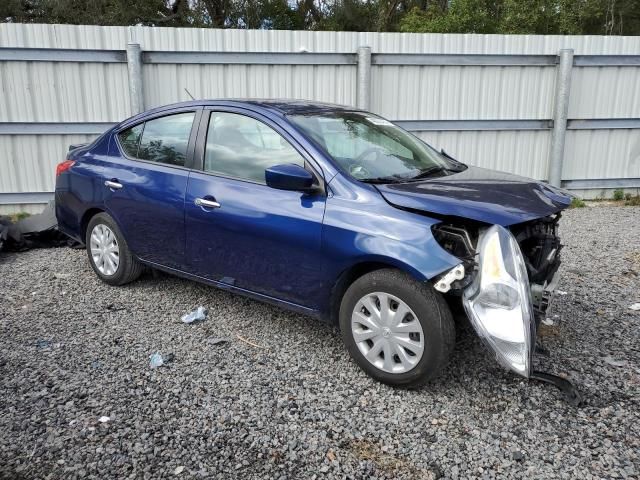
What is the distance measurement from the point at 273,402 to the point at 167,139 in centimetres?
236

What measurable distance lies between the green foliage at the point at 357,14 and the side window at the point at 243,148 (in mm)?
15497

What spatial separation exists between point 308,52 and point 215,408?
6.18 metres

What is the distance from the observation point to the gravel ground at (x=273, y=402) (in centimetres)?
265

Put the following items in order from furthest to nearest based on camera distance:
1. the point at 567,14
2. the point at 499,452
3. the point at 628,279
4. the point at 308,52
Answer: the point at 567,14, the point at 308,52, the point at 628,279, the point at 499,452

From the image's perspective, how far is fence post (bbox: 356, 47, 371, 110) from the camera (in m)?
8.02

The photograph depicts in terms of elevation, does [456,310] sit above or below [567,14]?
below

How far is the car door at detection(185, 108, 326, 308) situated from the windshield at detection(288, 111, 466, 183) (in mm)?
245

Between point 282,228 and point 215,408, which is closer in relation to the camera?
point 215,408

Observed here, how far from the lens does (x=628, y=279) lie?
5.30m

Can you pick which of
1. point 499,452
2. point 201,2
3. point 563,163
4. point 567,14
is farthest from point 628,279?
point 201,2

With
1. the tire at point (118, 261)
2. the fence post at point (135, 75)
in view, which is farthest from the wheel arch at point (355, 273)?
the fence post at point (135, 75)

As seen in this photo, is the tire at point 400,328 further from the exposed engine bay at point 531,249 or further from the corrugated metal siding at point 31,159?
the corrugated metal siding at point 31,159

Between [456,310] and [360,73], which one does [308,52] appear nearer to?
[360,73]

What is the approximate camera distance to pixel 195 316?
4297 millimetres
